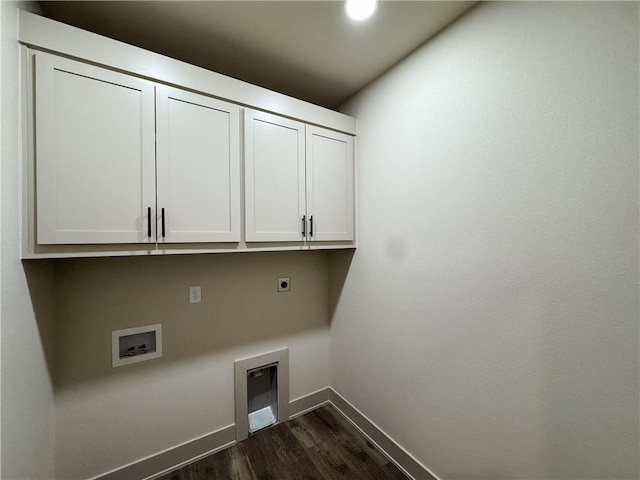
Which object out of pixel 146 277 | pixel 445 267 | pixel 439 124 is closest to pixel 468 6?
pixel 439 124

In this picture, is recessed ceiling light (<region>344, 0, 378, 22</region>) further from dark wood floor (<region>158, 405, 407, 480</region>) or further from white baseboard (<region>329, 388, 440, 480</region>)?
dark wood floor (<region>158, 405, 407, 480</region>)

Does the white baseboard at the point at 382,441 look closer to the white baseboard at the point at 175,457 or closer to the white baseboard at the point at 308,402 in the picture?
the white baseboard at the point at 308,402

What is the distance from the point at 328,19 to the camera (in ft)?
4.28

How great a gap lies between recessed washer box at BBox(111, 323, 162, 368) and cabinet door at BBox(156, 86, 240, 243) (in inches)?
28.4

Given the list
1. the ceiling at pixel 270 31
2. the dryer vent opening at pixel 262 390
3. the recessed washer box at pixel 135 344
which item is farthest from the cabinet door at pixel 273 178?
the dryer vent opening at pixel 262 390

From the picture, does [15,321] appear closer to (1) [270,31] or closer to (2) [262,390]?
(2) [262,390]

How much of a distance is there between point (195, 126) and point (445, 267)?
5.19ft

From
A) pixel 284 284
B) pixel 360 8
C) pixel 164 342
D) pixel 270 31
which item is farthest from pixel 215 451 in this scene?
pixel 360 8

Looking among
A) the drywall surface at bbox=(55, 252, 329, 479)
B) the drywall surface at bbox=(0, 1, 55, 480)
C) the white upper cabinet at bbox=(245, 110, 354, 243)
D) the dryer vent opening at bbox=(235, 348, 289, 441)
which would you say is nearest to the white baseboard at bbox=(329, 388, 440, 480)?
the drywall surface at bbox=(55, 252, 329, 479)

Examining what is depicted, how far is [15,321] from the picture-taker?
960mm

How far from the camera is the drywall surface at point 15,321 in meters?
0.90

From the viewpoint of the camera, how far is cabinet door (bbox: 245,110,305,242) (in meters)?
1.55

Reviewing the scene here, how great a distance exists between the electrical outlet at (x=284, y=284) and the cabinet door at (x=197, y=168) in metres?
0.70

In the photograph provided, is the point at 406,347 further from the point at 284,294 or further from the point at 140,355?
the point at 140,355
